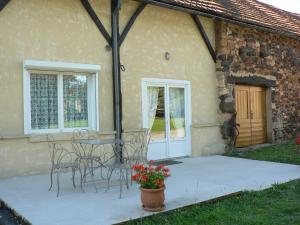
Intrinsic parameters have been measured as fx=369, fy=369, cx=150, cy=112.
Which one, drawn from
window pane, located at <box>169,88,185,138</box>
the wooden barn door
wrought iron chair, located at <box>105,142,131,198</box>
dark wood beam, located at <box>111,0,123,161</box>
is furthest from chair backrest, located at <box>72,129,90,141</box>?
the wooden barn door

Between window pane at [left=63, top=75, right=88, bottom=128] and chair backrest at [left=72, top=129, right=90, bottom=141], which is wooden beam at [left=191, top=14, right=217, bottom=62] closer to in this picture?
window pane at [left=63, top=75, right=88, bottom=128]

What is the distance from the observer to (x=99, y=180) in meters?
6.80

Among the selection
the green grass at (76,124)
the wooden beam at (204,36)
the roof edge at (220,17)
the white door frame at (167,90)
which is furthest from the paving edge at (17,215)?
the wooden beam at (204,36)

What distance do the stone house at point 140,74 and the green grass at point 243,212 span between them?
11.9 ft

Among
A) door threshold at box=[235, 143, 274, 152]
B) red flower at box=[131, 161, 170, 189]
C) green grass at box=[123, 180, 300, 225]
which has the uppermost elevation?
red flower at box=[131, 161, 170, 189]

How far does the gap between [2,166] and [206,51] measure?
639cm

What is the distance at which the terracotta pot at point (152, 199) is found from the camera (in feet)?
15.7

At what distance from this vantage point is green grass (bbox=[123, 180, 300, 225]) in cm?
458

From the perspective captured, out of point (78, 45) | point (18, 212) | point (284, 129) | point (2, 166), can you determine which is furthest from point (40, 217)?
point (284, 129)

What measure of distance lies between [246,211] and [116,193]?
6.65ft

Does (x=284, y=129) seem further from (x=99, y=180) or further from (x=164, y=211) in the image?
(x=164, y=211)

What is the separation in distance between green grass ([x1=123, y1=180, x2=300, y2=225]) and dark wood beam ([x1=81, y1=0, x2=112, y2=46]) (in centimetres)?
469

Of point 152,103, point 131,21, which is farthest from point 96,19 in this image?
point 152,103

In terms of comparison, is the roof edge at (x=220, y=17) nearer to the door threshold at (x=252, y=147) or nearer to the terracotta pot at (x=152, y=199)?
the door threshold at (x=252, y=147)
